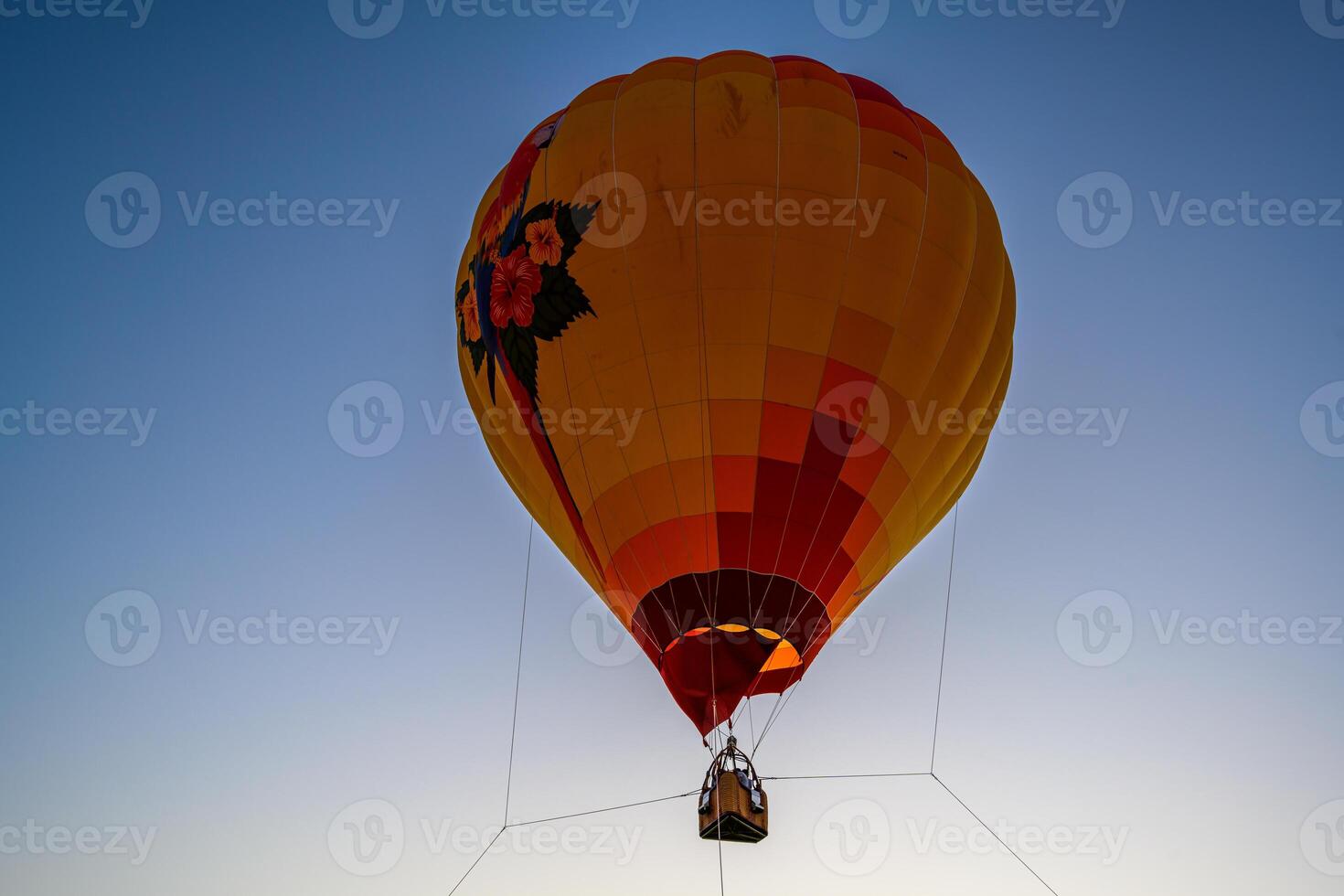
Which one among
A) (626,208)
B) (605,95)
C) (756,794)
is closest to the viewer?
(756,794)

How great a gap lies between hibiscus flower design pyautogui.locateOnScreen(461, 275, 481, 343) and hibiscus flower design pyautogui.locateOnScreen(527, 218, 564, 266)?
94 centimetres

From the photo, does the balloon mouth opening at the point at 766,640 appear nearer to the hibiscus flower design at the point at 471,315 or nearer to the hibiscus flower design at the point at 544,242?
the hibiscus flower design at the point at 544,242

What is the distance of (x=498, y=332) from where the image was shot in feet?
29.2

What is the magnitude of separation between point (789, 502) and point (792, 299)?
1.66 meters

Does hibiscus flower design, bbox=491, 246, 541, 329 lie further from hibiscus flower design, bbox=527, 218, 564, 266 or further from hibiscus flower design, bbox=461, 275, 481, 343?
hibiscus flower design, bbox=461, 275, 481, 343

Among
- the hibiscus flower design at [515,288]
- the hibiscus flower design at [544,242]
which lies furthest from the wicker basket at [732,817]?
the hibiscus flower design at [544,242]

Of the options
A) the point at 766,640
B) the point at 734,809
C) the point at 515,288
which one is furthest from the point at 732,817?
the point at 515,288

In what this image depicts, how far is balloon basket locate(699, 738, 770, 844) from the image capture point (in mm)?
7328


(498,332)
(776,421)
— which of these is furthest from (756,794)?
(498,332)

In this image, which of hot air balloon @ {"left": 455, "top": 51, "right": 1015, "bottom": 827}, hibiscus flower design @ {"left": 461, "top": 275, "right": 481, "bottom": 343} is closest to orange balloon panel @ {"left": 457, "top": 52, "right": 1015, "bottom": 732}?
hot air balloon @ {"left": 455, "top": 51, "right": 1015, "bottom": 827}

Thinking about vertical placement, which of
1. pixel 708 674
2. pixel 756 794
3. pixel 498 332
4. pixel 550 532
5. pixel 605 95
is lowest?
pixel 756 794

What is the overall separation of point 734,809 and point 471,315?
5.04 m

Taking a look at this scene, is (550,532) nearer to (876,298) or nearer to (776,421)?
(776,421)

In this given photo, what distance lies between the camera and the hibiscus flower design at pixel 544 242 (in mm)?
8445
